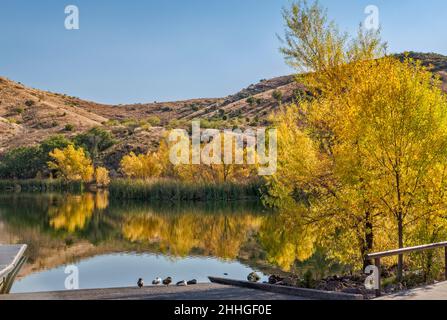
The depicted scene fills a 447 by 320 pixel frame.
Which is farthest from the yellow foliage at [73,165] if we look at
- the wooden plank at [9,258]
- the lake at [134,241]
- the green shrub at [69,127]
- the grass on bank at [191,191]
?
the wooden plank at [9,258]

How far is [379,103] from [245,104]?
315 ft

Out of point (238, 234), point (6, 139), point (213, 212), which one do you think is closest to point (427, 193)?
point (238, 234)

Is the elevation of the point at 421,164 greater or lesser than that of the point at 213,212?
greater

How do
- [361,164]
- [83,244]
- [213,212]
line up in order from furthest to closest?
1. [213,212]
2. [83,244]
3. [361,164]

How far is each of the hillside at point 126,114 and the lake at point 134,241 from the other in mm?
40587

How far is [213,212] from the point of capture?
3566 centimetres

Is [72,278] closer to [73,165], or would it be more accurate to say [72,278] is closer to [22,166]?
[73,165]

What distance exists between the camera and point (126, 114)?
423 feet

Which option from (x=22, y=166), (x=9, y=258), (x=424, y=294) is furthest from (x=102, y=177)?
(x=424, y=294)

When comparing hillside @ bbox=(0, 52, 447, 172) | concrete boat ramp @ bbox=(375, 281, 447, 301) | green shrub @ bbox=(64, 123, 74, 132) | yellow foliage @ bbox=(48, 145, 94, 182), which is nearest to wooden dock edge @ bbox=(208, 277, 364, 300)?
concrete boat ramp @ bbox=(375, 281, 447, 301)

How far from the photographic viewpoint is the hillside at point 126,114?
278 ft

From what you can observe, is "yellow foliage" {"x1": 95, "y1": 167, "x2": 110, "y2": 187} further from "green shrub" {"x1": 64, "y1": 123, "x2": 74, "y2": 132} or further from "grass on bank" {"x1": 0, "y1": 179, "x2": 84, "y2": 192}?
"green shrub" {"x1": 64, "y1": 123, "x2": 74, "y2": 132}

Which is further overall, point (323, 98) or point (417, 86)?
point (323, 98)

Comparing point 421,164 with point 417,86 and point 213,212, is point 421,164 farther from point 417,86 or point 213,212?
point 213,212
